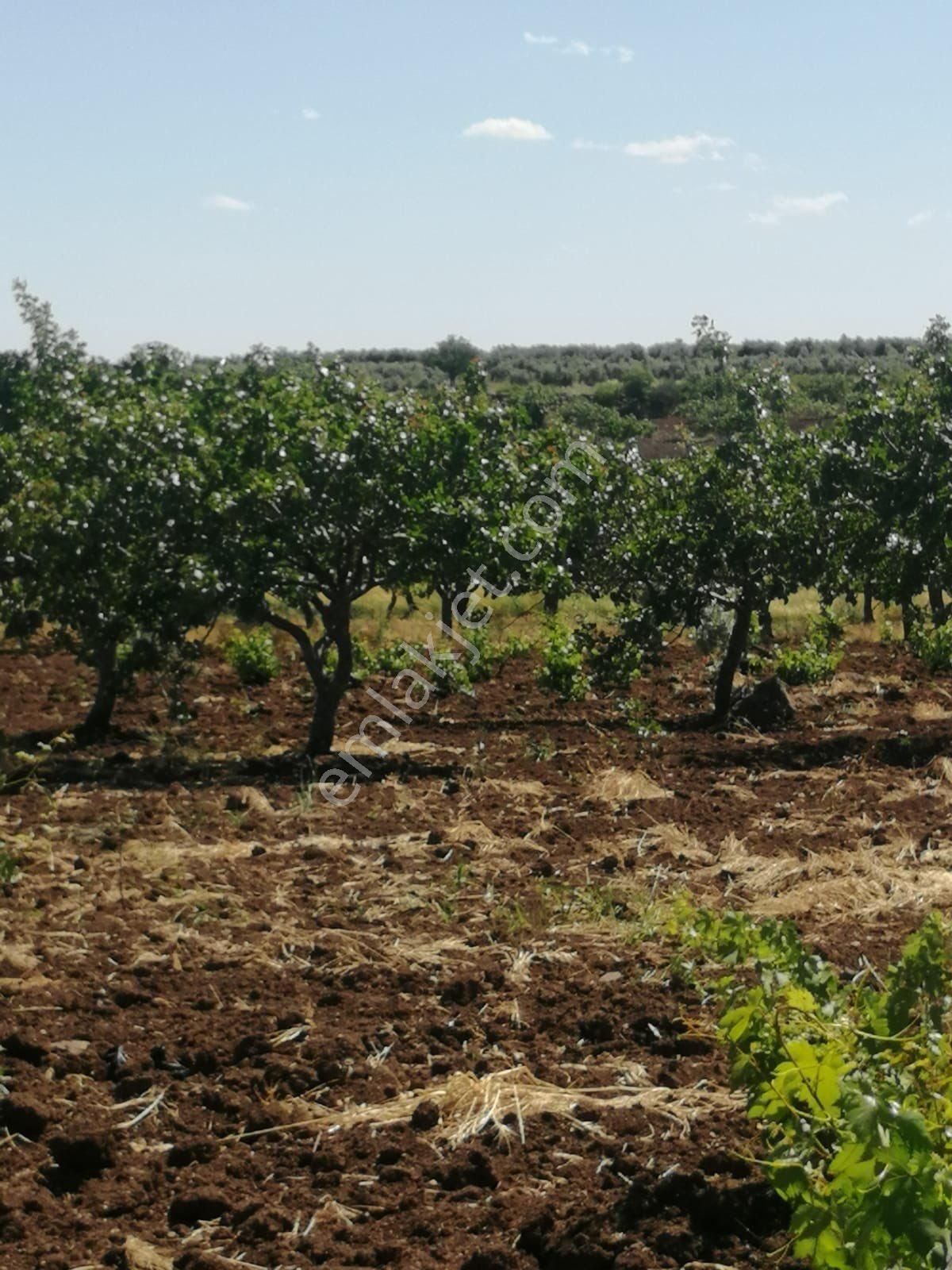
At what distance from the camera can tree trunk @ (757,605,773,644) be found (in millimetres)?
15398

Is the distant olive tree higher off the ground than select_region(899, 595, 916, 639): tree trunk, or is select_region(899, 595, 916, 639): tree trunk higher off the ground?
the distant olive tree

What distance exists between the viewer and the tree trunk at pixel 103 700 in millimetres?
12805

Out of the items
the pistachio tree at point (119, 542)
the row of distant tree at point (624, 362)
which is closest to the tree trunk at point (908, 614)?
the pistachio tree at point (119, 542)

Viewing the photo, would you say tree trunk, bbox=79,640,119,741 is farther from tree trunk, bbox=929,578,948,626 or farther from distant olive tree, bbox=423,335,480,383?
distant olive tree, bbox=423,335,480,383

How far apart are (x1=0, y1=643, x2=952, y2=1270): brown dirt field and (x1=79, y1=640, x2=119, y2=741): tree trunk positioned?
58 centimetres

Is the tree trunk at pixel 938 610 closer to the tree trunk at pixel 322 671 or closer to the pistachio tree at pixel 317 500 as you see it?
the pistachio tree at pixel 317 500

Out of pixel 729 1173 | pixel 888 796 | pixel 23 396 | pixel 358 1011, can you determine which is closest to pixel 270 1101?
pixel 358 1011

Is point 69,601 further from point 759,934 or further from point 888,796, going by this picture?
point 759,934

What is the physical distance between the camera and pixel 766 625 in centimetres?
1731

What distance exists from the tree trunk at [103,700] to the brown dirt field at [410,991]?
58cm

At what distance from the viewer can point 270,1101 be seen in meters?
5.35

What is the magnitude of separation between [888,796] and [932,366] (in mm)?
6058

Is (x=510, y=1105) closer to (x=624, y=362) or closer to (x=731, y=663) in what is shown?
(x=731, y=663)

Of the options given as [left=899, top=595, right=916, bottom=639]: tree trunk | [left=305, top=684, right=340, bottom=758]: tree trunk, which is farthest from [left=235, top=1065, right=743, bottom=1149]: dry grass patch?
[left=899, top=595, right=916, bottom=639]: tree trunk
